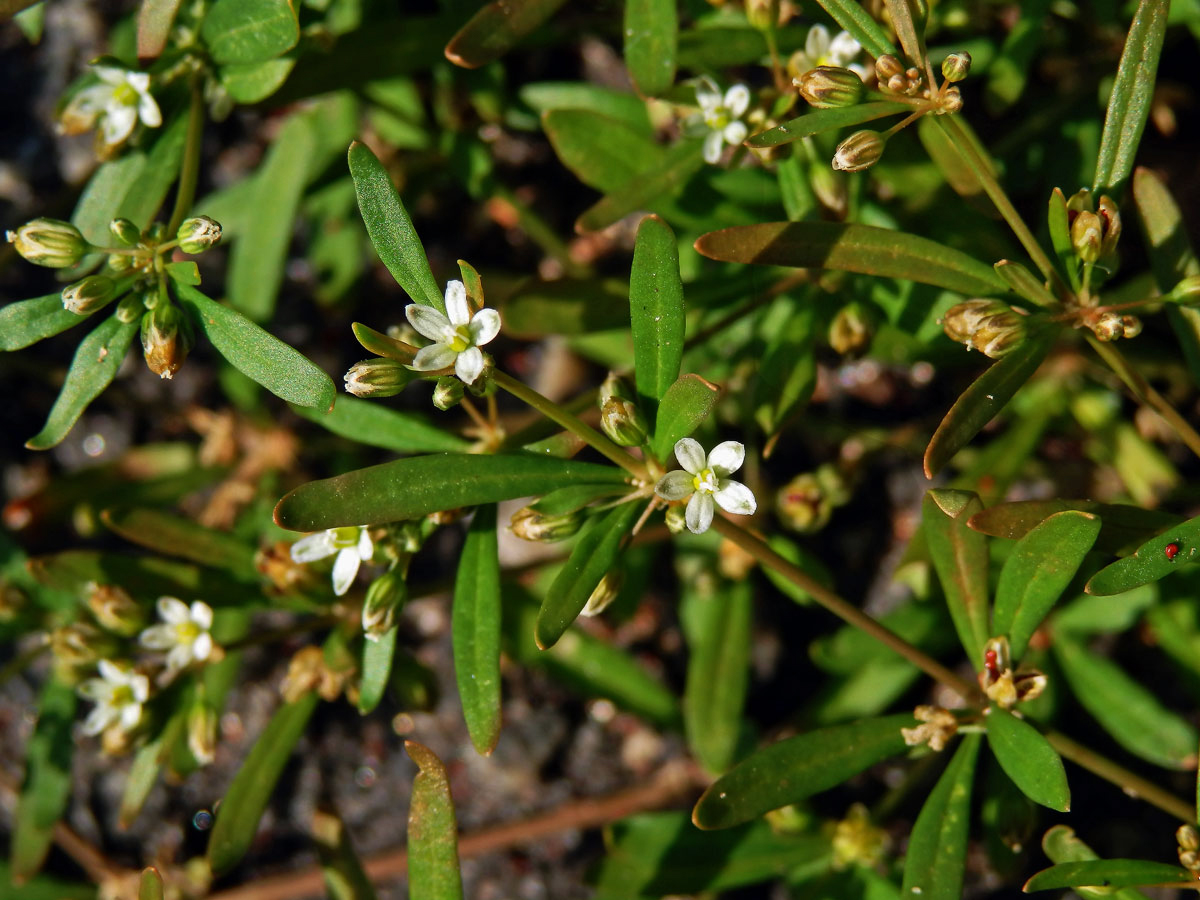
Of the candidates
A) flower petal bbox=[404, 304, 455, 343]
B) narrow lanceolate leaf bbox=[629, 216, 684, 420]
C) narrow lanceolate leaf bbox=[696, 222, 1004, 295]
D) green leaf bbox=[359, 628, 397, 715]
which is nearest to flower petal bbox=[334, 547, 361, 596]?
green leaf bbox=[359, 628, 397, 715]

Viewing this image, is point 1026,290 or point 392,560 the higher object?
point 1026,290

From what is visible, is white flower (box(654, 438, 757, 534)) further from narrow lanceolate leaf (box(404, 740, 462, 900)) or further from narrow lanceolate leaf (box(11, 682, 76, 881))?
narrow lanceolate leaf (box(11, 682, 76, 881))

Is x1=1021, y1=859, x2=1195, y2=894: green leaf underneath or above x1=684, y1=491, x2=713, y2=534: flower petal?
underneath

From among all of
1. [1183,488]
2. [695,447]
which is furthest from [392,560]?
[1183,488]

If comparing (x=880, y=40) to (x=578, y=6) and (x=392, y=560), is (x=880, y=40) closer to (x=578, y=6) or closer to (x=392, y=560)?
(x=392, y=560)

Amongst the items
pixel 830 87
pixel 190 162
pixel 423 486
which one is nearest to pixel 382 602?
pixel 423 486

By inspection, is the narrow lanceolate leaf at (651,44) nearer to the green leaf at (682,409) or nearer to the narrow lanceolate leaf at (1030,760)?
the green leaf at (682,409)
